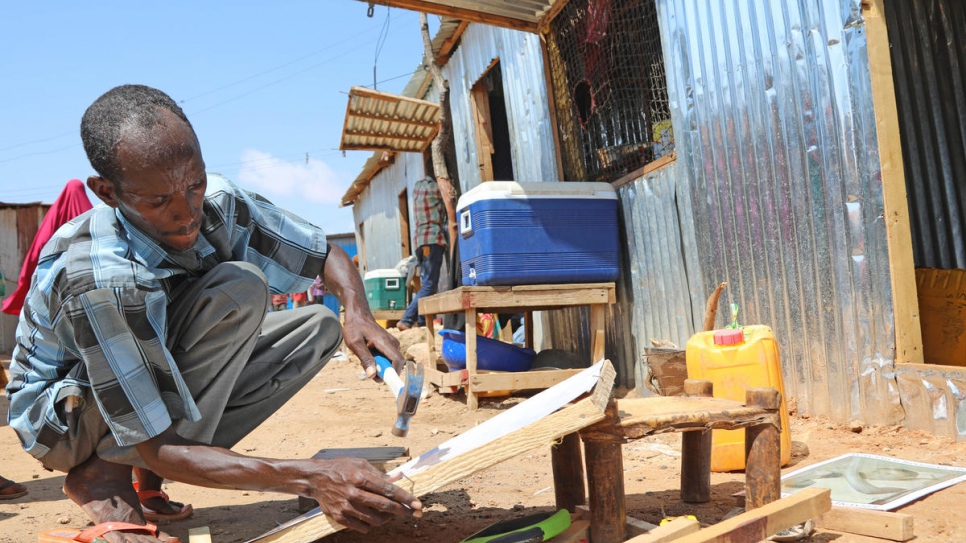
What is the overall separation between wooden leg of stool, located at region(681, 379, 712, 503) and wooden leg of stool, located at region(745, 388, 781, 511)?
33 cm

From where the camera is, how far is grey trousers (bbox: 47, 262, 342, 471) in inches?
80.8

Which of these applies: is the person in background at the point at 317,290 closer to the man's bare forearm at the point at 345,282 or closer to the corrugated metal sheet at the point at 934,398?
the man's bare forearm at the point at 345,282

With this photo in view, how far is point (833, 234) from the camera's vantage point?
11.1 feet

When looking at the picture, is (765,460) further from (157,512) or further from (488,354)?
(488,354)

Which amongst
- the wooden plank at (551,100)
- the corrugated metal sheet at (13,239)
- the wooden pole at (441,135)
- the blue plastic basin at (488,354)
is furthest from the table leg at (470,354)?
the corrugated metal sheet at (13,239)

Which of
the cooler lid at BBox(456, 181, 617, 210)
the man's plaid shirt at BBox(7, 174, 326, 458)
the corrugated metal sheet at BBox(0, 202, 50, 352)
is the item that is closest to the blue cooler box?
the cooler lid at BBox(456, 181, 617, 210)

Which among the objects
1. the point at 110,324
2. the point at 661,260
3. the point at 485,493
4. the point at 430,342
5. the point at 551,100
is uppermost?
the point at 551,100

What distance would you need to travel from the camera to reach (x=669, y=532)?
1807 mm

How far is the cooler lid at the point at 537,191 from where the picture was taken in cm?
495

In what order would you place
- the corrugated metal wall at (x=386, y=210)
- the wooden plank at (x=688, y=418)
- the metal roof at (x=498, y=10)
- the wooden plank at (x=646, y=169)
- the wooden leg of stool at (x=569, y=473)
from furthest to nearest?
the corrugated metal wall at (x=386, y=210) < the metal roof at (x=498, y=10) < the wooden plank at (x=646, y=169) < the wooden leg of stool at (x=569, y=473) < the wooden plank at (x=688, y=418)

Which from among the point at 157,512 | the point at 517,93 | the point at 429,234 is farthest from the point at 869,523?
the point at 429,234

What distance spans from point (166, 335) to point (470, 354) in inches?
125

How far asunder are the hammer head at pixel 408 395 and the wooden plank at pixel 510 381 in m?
3.11

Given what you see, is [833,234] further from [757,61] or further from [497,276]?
[497,276]
